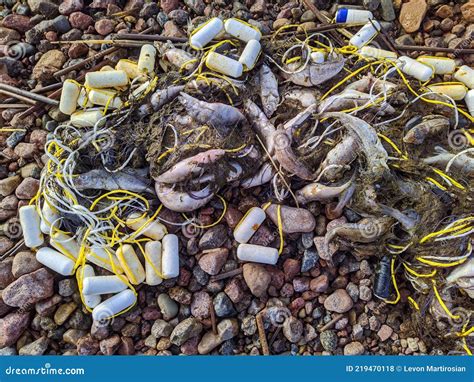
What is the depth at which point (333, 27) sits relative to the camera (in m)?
4.65

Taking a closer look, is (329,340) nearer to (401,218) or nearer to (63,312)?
(401,218)

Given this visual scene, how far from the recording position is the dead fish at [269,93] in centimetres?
422

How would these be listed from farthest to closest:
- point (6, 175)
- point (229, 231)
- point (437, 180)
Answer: point (6, 175)
point (229, 231)
point (437, 180)

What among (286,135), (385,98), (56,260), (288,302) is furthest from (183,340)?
(385,98)

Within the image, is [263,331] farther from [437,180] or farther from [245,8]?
[245,8]

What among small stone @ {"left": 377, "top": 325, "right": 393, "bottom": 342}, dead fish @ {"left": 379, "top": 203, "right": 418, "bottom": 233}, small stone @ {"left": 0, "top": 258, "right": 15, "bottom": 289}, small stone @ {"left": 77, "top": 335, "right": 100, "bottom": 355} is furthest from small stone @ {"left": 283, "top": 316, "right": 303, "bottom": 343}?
small stone @ {"left": 0, "top": 258, "right": 15, "bottom": 289}

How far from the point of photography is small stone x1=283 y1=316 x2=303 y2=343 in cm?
390

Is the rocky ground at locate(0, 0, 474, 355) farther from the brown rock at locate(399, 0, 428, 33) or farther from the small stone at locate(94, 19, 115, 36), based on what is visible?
the brown rock at locate(399, 0, 428, 33)

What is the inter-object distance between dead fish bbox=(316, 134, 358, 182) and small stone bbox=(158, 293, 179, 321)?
1.83 m

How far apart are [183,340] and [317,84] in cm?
274

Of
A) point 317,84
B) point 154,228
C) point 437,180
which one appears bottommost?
point 154,228

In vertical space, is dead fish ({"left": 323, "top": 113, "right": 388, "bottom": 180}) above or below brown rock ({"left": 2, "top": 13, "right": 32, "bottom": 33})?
below

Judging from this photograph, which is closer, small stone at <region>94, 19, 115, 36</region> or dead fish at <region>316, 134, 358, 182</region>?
dead fish at <region>316, 134, 358, 182</region>

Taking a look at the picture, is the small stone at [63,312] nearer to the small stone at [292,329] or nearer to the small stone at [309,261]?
the small stone at [292,329]
